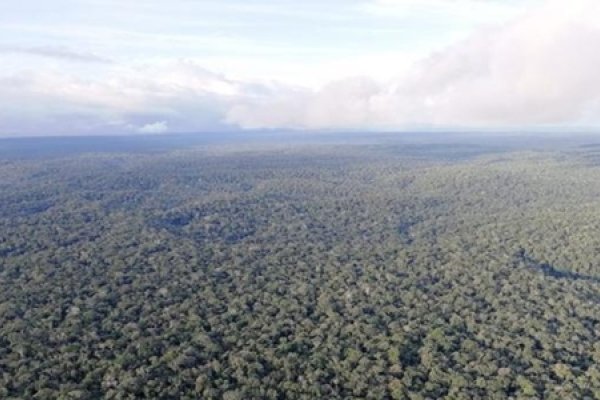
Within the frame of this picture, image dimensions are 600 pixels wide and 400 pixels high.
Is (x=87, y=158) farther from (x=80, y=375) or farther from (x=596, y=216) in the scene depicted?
(x=80, y=375)

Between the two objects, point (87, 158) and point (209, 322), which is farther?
point (87, 158)

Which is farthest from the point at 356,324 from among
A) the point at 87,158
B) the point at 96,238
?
the point at 87,158

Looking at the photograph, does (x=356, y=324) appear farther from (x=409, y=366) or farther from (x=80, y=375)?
(x=80, y=375)

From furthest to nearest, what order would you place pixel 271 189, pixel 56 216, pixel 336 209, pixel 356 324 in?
1. pixel 271 189
2. pixel 336 209
3. pixel 56 216
4. pixel 356 324

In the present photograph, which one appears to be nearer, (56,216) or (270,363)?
(270,363)

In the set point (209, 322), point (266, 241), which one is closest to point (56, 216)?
point (266, 241)

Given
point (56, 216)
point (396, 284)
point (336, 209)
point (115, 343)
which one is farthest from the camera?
point (336, 209)
